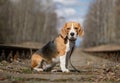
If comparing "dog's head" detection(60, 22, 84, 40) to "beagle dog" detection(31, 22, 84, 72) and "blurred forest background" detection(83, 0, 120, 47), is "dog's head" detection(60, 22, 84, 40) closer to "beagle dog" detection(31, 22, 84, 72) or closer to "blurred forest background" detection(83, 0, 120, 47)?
"beagle dog" detection(31, 22, 84, 72)

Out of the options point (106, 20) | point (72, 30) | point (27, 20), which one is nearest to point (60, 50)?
point (72, 30)

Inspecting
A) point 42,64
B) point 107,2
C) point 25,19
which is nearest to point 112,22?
point 107,2

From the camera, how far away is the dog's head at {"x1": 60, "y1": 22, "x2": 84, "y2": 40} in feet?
28.9

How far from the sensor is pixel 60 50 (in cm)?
906

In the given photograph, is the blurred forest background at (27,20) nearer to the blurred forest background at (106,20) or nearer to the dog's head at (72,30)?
the blurred forest background at (106,20)

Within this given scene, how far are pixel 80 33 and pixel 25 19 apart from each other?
84.2 meters

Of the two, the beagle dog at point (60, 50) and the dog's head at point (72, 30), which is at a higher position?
the dog's head at point (72, 30)

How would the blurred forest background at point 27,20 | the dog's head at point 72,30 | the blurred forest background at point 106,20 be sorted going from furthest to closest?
the blurred forest background at point 106,20 → the blurred forest background at point 27,20 → the dog's head at point 72,30

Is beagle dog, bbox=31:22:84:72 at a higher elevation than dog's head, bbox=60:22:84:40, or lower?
lower

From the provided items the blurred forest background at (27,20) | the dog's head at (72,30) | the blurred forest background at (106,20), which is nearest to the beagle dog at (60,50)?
the dog's head at (72,30)

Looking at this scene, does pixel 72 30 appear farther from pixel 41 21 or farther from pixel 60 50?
pixel 41 21

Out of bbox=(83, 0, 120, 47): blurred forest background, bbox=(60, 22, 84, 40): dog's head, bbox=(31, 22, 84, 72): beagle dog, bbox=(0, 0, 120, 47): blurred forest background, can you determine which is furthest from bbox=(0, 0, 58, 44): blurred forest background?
bbox=(60, 22, 84, 40): dog's head

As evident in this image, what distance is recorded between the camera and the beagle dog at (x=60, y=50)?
8.86 metres

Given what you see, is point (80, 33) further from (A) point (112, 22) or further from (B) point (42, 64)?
(A) point (112, 22)
